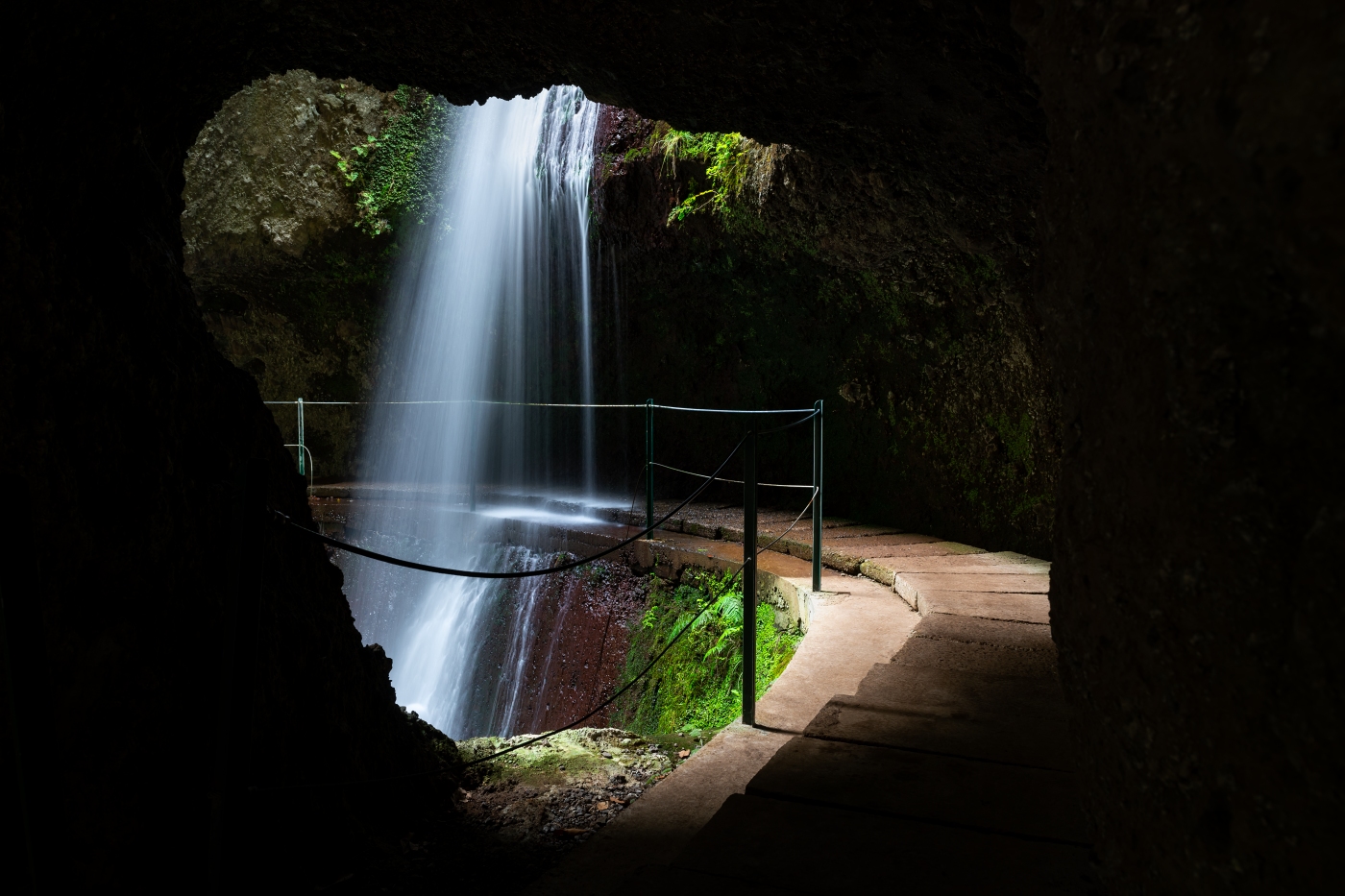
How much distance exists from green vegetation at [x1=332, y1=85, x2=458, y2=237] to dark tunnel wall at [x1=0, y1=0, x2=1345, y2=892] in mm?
7059

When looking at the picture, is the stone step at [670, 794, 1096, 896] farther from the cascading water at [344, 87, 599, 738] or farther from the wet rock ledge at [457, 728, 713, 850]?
the cascading water at [344, 87, 599, 738]

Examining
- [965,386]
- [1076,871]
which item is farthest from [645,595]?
[1076,871]

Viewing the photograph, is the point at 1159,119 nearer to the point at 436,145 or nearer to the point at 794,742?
the point at 794,742

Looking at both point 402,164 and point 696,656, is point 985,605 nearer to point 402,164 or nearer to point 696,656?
point 696,656

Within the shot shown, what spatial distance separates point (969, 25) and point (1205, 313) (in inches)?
60.6

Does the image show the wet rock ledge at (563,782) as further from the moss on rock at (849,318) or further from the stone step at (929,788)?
the moss on rock at (849,318)

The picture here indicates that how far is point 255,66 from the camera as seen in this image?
9.82 ft

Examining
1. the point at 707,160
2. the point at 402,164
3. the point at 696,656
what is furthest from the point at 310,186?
the point at 696,656

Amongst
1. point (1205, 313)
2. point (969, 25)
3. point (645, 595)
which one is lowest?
point (645, 595)

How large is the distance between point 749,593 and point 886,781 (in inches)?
33.3

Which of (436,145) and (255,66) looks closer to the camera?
(255,66)

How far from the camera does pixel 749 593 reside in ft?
9.80

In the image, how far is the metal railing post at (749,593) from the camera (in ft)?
9.76

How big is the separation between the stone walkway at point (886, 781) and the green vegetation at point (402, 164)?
7.57m
